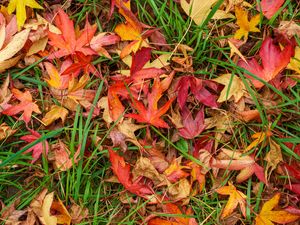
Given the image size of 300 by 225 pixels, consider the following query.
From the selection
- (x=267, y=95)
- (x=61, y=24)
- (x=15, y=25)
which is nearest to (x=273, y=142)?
(x=267, y=95)

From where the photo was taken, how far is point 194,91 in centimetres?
179

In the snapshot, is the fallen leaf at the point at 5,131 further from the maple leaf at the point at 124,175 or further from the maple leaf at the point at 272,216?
the maple leaf at the point at 272,216

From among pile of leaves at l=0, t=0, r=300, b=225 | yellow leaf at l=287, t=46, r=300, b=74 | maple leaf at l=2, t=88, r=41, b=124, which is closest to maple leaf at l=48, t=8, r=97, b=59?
pile of leaves at l=0, t=0, r=300, b=225

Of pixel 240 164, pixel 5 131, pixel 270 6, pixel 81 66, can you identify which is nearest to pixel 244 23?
pixel 270 6

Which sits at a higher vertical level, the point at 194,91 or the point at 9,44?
the point at 9,44

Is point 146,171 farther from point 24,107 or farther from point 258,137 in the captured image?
point 24,107

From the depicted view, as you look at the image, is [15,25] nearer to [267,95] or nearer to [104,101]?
[104,101]

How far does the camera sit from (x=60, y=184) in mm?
1810

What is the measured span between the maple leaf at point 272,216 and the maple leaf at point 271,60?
486 millimetres

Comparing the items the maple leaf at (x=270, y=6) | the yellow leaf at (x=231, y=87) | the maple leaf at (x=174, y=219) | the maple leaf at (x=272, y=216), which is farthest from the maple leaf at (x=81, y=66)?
the maple leaf at (x=272, y=216)

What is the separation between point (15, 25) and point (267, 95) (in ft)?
3.58

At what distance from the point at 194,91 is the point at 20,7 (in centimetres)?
80

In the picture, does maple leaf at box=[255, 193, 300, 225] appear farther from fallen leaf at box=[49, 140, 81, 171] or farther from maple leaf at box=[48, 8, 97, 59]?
maple leaf at box=[48, 8, 97, 59]

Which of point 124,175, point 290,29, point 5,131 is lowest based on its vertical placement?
point 124,175
